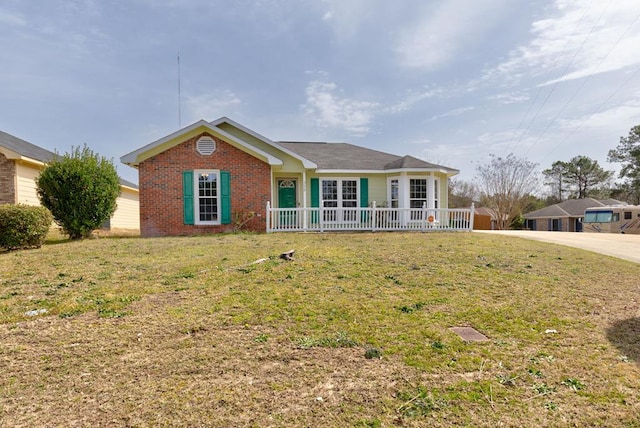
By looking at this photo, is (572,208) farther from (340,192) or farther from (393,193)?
(340,192)

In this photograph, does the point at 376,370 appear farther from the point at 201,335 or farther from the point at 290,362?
the point at 201,335

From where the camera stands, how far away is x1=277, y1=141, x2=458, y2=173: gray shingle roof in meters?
15.7

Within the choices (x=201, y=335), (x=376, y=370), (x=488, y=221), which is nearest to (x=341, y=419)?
(x=376, y=370)

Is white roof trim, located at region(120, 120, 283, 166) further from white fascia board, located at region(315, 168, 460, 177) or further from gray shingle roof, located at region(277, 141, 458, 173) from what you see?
gray shingle roof, located at region(277, 141, 458, 173)

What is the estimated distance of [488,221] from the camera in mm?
29906

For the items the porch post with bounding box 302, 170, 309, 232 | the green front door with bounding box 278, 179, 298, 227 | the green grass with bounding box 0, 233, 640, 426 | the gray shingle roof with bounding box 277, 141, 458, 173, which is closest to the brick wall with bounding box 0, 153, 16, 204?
the green grass with bounding box 0, 233, 640, 426

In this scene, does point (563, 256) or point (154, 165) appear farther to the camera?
point (154, 165)

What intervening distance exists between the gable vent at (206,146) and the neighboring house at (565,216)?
121 feet

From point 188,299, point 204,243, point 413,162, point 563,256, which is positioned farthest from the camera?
point 413,162

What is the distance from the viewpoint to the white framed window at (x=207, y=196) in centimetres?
1334

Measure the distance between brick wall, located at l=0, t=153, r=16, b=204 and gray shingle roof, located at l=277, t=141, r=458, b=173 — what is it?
36.3ft

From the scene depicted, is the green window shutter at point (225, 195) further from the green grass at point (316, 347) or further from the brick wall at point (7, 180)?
the brick wall at point (7, 180)

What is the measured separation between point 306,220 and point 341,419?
37.9 ft

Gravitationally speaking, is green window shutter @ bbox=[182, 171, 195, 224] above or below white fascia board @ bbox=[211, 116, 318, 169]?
below
